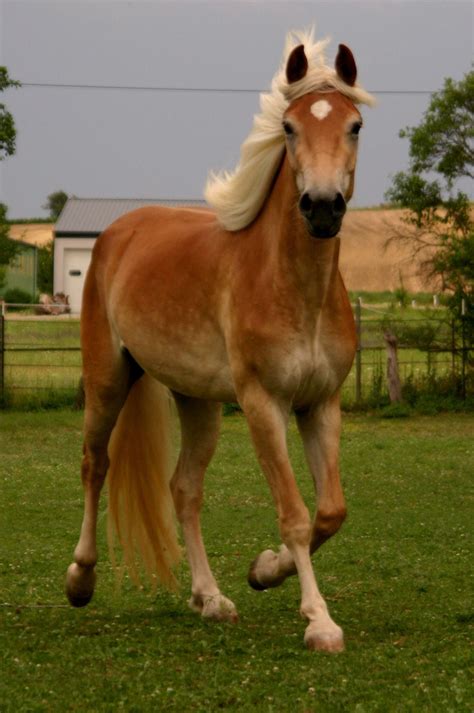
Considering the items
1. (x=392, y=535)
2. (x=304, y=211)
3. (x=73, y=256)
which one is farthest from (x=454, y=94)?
(x=73, y=256)

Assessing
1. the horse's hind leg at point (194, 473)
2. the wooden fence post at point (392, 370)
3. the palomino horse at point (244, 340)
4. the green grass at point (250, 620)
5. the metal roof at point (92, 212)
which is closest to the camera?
the green grass at point (250, 620)

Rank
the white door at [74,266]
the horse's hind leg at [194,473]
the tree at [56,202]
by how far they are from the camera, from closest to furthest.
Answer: the horse's hind leg at [194,473] < the white door at [74,266] < the tree at [56,202]

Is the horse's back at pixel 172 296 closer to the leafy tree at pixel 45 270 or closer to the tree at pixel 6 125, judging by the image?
the tree at pixel 6 125

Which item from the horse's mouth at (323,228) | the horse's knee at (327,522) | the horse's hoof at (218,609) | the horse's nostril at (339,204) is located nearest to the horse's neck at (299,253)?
the horse's mouth at (323,228)

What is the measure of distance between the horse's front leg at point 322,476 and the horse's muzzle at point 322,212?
1024mm

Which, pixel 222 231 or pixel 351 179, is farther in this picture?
pixel 222 231

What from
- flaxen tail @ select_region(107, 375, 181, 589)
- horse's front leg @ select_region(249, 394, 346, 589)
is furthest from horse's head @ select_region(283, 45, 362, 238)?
flaxen tail @ select_region(107, 375, 181, 589)

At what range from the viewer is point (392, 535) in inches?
400

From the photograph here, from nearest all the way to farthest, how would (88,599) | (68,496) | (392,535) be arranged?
(88,599) < (392,535) < (68,496)

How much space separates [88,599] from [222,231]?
2263 mm

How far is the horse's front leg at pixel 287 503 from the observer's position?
5.70m

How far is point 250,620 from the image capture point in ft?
22.3

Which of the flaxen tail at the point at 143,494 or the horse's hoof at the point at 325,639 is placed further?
the flaxen tail at the point at 143,494

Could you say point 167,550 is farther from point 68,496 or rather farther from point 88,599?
point 68,496
